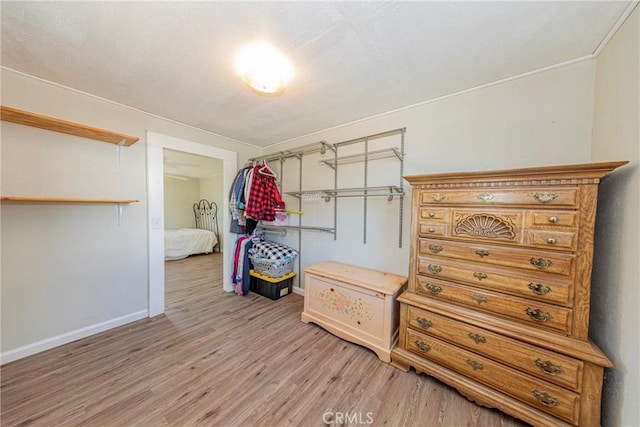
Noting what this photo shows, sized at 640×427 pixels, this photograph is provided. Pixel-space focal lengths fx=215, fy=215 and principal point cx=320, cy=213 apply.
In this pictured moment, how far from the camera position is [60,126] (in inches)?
69.0

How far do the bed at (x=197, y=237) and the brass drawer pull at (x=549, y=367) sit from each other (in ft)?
19.2

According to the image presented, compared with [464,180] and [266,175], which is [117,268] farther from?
[464,180]

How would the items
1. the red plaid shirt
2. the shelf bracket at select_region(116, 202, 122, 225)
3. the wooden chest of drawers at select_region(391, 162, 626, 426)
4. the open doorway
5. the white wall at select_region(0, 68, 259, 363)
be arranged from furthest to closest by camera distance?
the red plaid shirt < the open doorway < the shelf bracket at select_region(116, 202, 122, 225) < the white wall at select_region(0, 68, 259, 363) < the wooden chest of drawers at select_region(391, 162, 626, 426)

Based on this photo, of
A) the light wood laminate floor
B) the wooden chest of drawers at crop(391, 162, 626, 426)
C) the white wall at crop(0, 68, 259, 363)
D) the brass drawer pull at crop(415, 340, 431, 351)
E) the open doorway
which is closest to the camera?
the wooden chest of drawers at crop(391, 162, 626, 426)

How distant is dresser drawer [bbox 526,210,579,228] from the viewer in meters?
1.16

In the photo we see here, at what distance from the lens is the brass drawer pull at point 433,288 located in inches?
61.8

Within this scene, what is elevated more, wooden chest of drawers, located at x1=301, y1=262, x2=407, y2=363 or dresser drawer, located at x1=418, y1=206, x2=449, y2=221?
dresser drawer, located at x1=418, y1=206, x2=449, y2=221

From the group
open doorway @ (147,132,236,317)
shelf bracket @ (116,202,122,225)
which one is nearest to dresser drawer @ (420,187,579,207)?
open doorway @ (147,132,236,317)

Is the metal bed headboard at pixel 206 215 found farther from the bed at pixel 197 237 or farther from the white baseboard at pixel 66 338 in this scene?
the white baseboard at pixel 66 338

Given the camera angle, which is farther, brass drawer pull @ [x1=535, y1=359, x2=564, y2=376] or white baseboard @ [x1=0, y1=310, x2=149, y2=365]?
white baseboard @ [x1=0, y1=310, x2=149, y2=365]

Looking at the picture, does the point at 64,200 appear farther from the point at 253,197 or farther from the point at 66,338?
the point at 253,197

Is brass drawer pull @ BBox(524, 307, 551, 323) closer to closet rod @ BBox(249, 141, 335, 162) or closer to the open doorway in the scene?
closet rod @ BBox(249, 141, 335, 162)

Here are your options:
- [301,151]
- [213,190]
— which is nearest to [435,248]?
[301,151]

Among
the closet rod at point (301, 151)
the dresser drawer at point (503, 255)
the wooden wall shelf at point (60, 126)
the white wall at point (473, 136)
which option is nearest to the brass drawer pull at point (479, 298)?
the dresser drawer at point (503, 255)
